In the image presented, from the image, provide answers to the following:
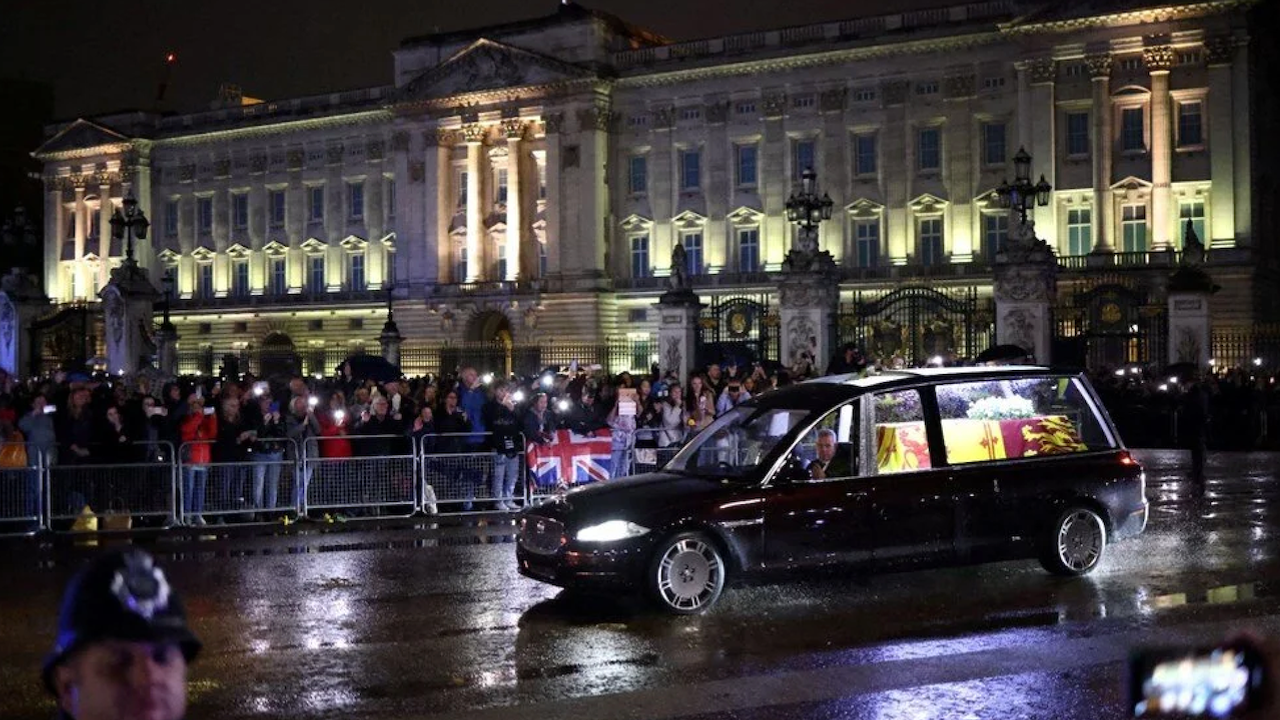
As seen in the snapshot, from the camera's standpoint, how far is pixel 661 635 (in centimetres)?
967

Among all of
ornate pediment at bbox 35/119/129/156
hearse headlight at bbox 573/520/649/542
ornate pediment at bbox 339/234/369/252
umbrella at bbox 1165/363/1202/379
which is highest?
ornate pediment at bbox 35/119/129/156

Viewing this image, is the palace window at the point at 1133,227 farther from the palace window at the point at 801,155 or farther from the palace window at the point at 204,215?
the palace window at the point at 204,215

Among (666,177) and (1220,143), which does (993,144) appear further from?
(666,177)

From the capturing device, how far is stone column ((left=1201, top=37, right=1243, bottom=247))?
51938 mm

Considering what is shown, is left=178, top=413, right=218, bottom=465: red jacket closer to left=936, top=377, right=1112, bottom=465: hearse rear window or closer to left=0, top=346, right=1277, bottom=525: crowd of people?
left=0, top=346, right=1277, bottom=525: crowd of people

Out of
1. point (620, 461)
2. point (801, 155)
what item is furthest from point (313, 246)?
point (620, 461)

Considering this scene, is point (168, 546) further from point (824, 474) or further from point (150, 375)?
point (150, 375)

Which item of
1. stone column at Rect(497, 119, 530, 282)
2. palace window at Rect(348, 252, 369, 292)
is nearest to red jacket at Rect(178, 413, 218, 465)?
stone column at Rect(497, 119, 530, 282)

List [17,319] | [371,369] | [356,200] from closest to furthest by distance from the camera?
[371,369], [17,319], [356,200]

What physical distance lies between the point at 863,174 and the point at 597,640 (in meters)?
52.9

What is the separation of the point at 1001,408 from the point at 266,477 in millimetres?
9322

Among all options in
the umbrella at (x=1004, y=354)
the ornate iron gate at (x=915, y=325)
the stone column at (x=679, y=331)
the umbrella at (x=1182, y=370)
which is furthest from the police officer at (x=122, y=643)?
the stone column at (x=679, y=331)

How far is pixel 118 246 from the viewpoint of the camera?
80625 millimetres

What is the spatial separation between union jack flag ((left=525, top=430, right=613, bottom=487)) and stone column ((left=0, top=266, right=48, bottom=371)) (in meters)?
21.3
